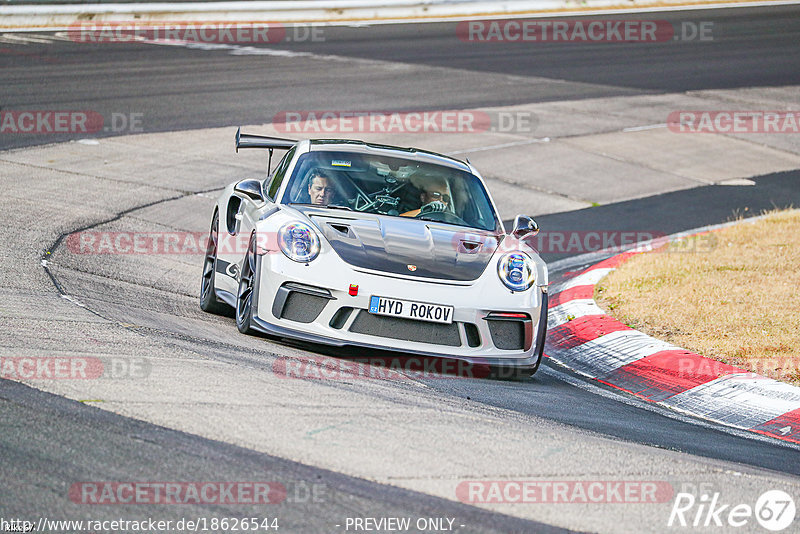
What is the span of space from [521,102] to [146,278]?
1112 cm

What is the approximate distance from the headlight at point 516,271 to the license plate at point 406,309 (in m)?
0.59

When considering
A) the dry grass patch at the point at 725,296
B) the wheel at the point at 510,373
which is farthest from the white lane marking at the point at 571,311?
the wheel at the point at 510,373

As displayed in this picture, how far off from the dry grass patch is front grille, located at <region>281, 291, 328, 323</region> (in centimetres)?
278

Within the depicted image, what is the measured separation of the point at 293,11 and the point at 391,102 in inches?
385

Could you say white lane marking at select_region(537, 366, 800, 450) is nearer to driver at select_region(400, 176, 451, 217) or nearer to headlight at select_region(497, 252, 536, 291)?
headlight at select_region(497, 252, 536, 291)

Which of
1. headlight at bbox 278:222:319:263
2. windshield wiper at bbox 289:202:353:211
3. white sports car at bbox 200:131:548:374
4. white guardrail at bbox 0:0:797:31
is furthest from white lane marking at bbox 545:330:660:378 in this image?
white guardrail at bbox 0:0:797:31

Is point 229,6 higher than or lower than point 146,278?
higher

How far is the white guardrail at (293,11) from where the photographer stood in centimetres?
2381

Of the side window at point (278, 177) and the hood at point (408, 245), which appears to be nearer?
the hood at point (408, 245)

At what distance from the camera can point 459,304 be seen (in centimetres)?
635

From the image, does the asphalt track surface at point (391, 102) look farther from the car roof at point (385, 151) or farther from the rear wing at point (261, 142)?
the rear wing at point (261, 142)

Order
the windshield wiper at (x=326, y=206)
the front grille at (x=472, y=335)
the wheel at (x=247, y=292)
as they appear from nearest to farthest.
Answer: the front grille at (x=472, y=335)
the wheel at (x=247, y=292)
the windshield wiper at (x=326, y=206)

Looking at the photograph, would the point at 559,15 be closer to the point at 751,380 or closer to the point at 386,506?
the point at 751,380

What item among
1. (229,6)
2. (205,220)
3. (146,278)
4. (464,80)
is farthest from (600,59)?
(146,278)
